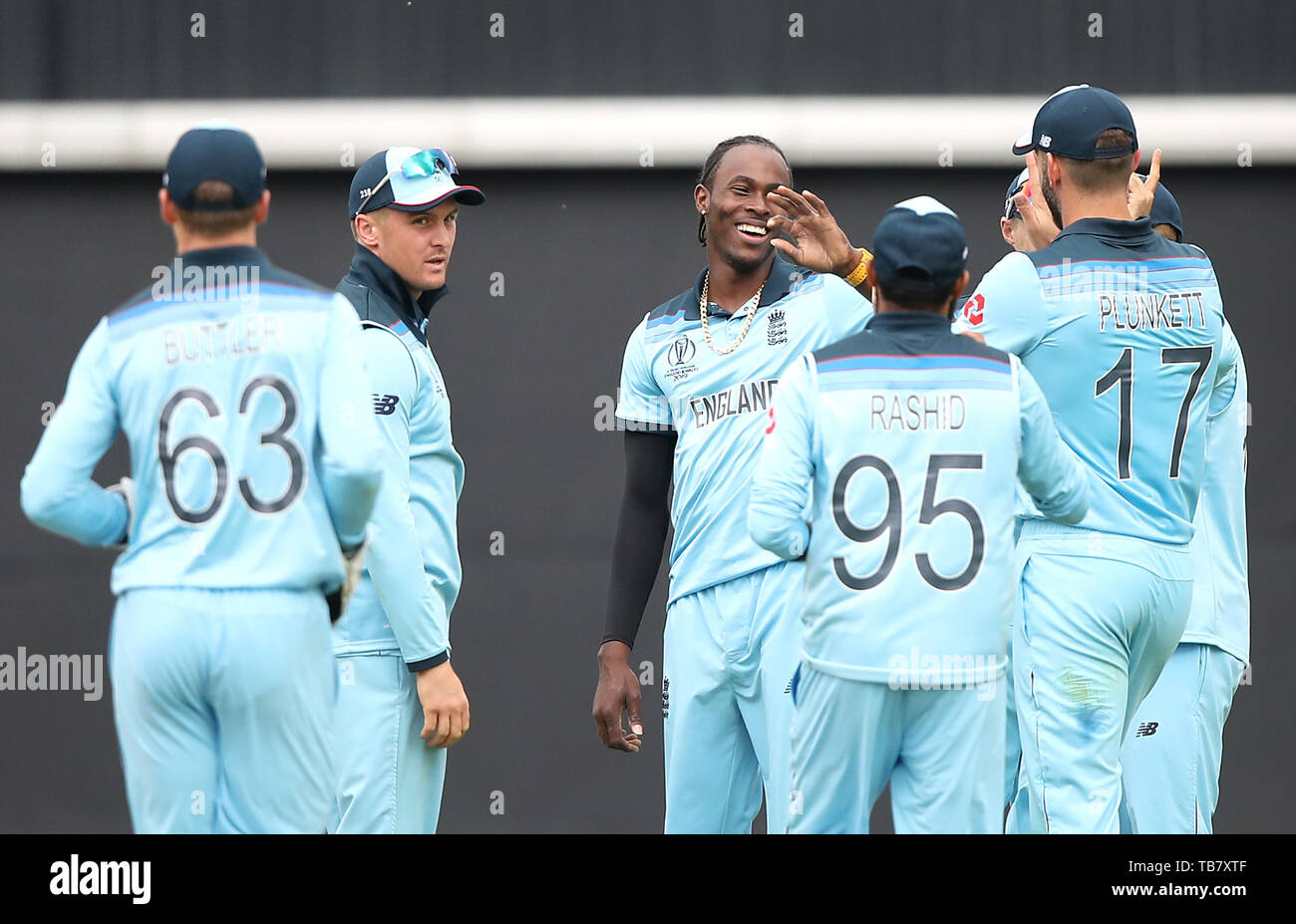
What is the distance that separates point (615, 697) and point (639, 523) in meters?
0.48

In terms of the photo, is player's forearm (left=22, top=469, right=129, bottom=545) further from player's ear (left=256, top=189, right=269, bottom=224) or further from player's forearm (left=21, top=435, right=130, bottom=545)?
player's ear (left=256, top=189, right=269, bottom=224)

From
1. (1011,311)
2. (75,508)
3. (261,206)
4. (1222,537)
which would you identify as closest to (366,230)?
(261,206)

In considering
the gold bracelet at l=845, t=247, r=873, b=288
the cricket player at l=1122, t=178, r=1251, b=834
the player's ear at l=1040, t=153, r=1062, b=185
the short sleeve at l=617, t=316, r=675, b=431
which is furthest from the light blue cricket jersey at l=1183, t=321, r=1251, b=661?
the short sleeve at l=617, t=316, r=675, b=431

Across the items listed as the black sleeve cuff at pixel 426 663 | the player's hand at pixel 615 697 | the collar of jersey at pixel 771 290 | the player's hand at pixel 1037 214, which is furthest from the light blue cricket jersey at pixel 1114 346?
the black sleeve cuff at pixel 426 663

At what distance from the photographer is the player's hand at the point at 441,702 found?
356 cm

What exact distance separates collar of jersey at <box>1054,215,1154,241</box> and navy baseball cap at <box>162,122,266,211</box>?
1978 millimetres

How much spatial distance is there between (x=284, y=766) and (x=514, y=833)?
3767 mm

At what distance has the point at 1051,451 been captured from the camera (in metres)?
3.18

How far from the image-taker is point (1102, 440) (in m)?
3.64

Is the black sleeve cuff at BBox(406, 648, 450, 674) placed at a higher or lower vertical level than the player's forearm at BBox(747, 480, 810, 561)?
lower

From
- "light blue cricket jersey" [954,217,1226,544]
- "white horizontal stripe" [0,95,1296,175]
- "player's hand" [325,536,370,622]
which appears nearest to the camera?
"player's hand" [325,536,370,622]

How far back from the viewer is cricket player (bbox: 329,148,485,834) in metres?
3.52

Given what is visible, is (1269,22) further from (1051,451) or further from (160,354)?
(160,354)
